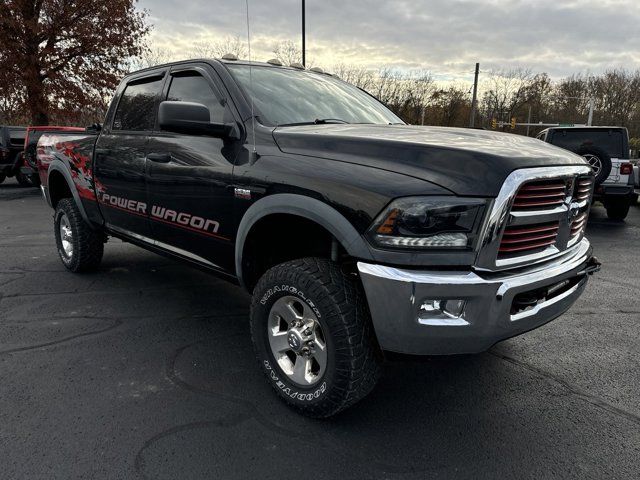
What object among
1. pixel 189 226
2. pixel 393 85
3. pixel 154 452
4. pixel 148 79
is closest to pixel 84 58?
pixel 148 79

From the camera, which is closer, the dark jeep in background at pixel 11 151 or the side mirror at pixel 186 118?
the side mirror at pixel 186 118

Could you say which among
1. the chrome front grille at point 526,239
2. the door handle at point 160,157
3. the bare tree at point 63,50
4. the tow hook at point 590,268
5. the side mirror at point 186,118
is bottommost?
the tow hook at point 590,268

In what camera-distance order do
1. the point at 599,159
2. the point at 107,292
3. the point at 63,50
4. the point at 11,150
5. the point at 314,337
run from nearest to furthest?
the point at 314,337 < the point at 107,292 < the point at 599,159 < the point at 11,150 < the point at 63,50

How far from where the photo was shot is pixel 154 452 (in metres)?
2.27

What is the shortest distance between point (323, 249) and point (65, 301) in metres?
2.73

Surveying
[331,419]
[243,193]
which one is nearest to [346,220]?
[243,193]

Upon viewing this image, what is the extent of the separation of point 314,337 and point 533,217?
121 cm

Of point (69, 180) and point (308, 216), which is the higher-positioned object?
point (308, 216)

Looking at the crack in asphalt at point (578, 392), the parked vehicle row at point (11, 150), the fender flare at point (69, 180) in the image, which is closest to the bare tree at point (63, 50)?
the parked vehicle row at point (11, 150)

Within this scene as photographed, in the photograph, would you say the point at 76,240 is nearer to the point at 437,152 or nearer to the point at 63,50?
the point at 437,152

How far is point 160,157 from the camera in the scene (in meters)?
3.45

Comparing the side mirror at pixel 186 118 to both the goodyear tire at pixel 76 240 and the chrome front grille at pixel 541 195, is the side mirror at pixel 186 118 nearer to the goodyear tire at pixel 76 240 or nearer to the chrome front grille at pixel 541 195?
the chrome front grille at pixel 541 195

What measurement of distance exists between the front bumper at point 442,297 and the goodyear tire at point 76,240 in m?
3.74

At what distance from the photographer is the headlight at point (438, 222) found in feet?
6.81
